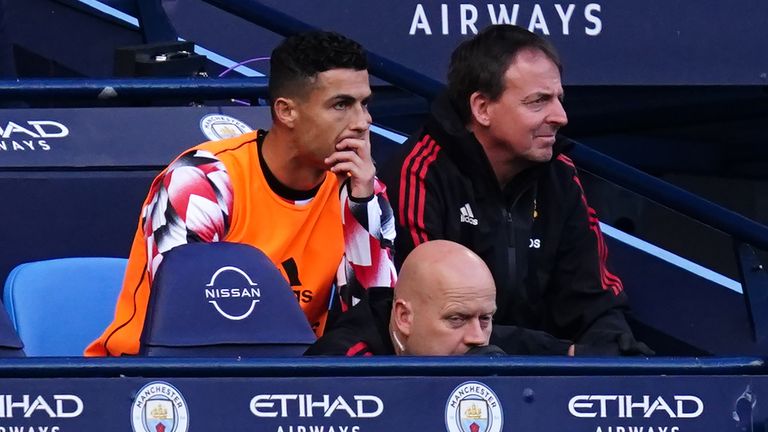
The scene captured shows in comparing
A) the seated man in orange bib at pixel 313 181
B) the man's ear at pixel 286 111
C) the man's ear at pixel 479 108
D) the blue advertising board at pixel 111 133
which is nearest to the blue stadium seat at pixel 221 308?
the seated man in orange bib at pixel 313 181

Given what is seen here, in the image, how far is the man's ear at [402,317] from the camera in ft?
11.5

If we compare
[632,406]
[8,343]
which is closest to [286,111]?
[8,343]

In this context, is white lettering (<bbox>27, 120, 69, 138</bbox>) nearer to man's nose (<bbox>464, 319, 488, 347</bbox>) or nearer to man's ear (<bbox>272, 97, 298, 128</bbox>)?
man's ear (<bbox>272, 97, 298, 128</bbox>)

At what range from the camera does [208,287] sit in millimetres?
3066

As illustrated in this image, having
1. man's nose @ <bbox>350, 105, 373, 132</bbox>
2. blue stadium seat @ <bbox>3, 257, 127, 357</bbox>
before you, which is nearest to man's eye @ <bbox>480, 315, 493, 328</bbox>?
man's nose @ <bbox>350, 105, 373, 132</bbox>

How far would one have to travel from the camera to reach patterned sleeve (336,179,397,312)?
12.6 ft

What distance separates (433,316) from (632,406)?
75 cm

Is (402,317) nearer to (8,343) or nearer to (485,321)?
(485,321)

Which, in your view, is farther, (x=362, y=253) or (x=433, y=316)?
(x=362, y=253)

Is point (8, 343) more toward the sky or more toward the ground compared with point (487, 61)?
more toward the ground

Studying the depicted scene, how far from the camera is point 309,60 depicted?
3834 millimetres

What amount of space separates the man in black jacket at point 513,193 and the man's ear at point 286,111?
15.9 inches

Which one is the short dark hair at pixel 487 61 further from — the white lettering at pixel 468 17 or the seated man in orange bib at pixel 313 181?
the white lettering at pixel 468 17

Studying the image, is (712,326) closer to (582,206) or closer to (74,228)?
(582,206)
